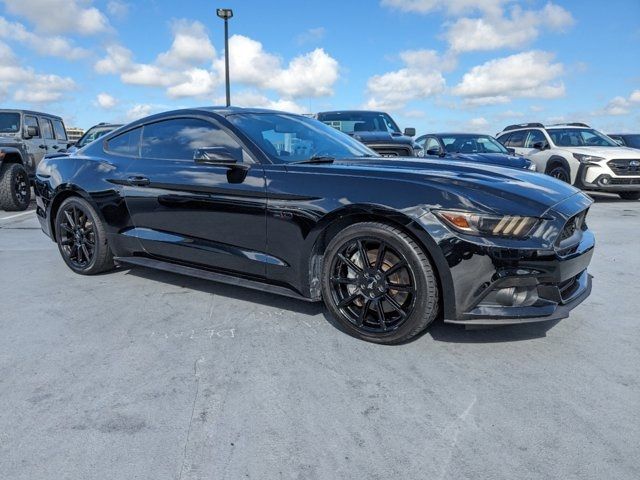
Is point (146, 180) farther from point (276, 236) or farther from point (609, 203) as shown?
point (609, 203)

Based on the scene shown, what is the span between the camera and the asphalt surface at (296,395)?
187 centimetres

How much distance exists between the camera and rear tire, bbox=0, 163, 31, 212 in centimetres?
874

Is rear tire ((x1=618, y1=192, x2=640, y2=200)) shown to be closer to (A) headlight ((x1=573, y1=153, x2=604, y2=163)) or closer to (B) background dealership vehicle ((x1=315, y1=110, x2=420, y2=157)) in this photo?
(A) headlight ((x1=573, y1=153, x2=604, y2=163))

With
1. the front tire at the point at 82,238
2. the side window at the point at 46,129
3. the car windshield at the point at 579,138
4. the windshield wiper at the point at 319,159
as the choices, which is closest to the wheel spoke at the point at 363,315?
the windshield wiper at the point at 319,159

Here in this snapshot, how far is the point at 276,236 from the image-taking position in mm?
3189

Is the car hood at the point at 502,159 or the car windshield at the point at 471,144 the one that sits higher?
the car windshield at the point at 471,144

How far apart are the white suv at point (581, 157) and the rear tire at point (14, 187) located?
10.5 meters

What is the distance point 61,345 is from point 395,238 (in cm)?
203

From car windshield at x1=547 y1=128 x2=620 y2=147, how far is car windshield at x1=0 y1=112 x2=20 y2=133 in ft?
36.7

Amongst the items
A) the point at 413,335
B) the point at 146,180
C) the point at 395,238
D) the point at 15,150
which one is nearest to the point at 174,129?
the point at 146,180

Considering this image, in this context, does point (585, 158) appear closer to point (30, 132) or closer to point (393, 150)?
point (393, 150)

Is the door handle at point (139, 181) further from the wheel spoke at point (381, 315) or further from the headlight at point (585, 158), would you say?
the headlight at point (585, 158)

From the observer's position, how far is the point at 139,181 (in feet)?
12.8

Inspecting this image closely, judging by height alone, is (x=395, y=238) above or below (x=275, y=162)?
below
